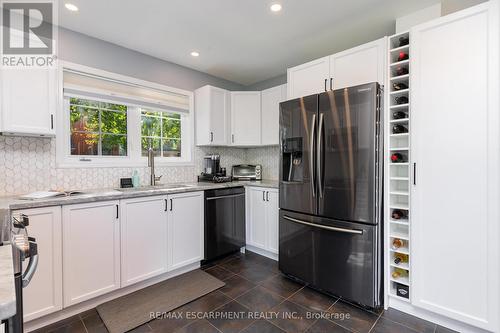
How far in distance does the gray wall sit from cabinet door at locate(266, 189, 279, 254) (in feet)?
6.53

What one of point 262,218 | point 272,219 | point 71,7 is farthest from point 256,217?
point 71,7

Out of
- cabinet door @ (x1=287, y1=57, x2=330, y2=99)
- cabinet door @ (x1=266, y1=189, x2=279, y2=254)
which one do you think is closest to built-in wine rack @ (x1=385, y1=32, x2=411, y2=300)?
cabinet door @ (x1=287, y1=57, x2=330, y2=99)

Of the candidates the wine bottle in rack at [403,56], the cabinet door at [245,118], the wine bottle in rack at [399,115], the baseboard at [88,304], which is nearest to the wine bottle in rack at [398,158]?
the wine bottle in rack at [399,115]

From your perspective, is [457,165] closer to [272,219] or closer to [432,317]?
[432,317]

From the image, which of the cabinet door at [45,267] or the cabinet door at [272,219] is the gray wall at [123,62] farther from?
the cabinet door at [272,219]

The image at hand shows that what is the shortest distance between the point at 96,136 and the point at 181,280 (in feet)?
6.26

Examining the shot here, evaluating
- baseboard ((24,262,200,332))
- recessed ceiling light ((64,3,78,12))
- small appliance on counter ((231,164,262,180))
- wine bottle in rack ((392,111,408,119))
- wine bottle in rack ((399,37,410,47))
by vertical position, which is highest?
recessed ceiling light ((64,3,78,12))

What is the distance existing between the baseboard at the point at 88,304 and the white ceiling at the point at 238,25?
2.62 m

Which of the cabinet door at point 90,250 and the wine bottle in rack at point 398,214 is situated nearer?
the cabinet door at point 90,250

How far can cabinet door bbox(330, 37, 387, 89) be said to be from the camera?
6.93 ft

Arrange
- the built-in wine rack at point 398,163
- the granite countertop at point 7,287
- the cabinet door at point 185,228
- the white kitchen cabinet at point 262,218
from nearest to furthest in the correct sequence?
1. the granite countertop at point 7,287
2. the built-in wine rack at point 398,163
3. the cabinet door at point 185,228
4. the white kitchen cabinet at point 262,218

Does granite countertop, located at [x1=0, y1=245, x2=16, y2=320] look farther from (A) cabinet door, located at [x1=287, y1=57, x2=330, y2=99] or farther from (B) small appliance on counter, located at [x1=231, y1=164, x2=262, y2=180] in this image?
(B) small appliance on counter, located at [x1=231, y1=164, x2=262, y2=180]

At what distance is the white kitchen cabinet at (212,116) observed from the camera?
3.43 m

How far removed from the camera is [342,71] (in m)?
2.35
